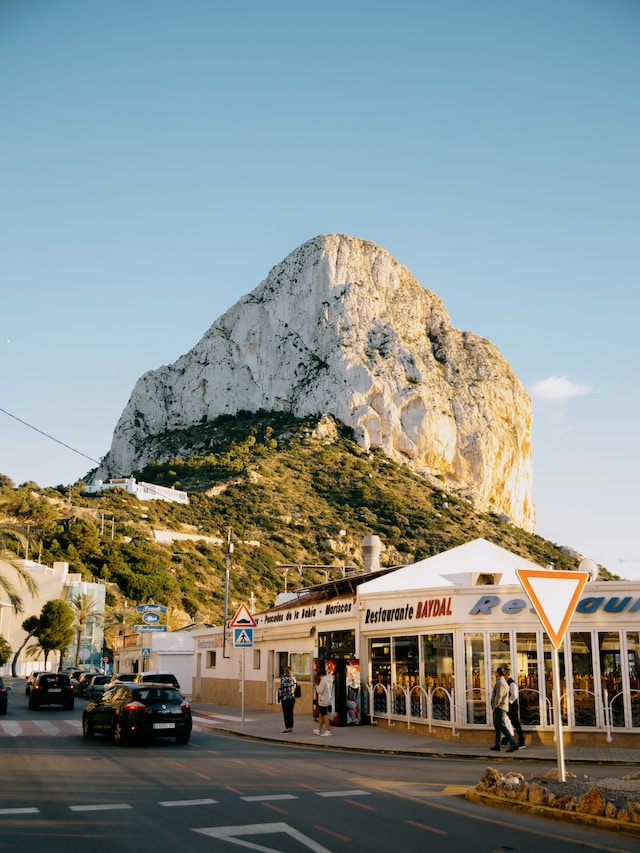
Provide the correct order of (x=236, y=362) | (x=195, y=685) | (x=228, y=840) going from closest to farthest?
(x=228, y=840), (x=195, y=685), (x=236, y=362)

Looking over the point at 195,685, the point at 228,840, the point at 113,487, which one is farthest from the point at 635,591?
the point at 113,487

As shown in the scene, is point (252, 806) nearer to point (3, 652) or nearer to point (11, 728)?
point (11, 728)

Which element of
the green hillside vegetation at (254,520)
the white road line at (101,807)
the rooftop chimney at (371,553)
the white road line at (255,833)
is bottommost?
the white road line at (101,807)

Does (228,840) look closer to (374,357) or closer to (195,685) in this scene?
(195,685)

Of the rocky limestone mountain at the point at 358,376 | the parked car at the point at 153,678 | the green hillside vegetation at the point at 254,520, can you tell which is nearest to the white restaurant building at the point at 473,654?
the parked car at the point at 153,678

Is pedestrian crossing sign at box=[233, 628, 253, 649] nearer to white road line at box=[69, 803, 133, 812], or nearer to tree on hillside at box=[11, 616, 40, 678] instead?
white road line at box=[69, 803, 133, 812]

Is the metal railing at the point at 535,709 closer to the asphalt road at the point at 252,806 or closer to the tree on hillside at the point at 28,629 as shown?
the asphalt road at the point at 252,806

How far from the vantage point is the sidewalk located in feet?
55.1

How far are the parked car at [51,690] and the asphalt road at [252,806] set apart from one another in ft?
52.0

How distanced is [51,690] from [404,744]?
1860 cm

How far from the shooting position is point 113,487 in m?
106

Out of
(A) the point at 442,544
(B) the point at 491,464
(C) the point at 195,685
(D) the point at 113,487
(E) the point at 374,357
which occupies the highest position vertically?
(E) the point at 374,357

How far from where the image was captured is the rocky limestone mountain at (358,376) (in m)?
123

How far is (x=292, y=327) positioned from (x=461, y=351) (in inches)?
1086
